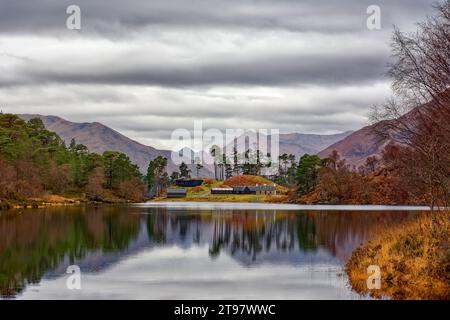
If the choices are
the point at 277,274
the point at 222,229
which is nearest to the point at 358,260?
Answer: the point at 277,274

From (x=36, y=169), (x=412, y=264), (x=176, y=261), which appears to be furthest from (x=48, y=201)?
(x=412, y=264)

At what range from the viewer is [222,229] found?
76062 mm

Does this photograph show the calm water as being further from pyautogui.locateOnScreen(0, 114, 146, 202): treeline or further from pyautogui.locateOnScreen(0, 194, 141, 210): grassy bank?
pyautogui.locateOnScreen(0, 114, 146, 202): treeline

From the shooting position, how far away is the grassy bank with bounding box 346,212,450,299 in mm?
28344

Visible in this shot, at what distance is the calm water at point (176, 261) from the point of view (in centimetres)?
3172

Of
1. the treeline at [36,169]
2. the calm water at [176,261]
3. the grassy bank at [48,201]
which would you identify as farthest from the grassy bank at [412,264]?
the treeline at [36,169]

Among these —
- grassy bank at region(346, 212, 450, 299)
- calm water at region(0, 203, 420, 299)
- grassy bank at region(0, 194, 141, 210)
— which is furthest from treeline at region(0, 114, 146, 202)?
grassy bank at region(346, 212, 450, 299)

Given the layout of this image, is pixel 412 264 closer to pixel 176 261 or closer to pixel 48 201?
pixel 176 261

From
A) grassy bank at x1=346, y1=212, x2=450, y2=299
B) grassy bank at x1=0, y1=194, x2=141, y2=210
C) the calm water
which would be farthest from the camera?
grassy bank at x1=0, y1=194, x2=141, y2=210

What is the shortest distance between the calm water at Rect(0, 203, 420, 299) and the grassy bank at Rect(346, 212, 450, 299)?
1.60 meters

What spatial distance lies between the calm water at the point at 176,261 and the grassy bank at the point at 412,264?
1603 millimetres

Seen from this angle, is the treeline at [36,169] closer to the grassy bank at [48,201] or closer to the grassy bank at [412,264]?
the grassy bank at [48,201]
